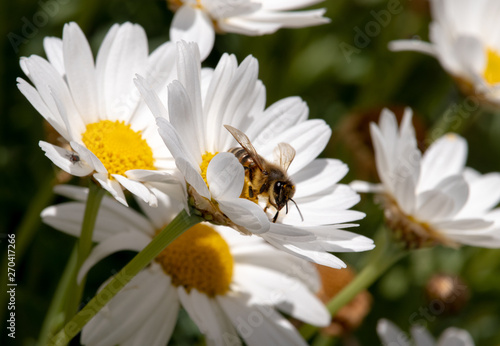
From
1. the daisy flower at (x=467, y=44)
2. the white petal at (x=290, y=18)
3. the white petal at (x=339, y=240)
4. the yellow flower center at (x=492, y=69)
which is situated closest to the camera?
the white petal at (x=339, y=240)

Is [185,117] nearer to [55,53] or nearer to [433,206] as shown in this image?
[55,53]

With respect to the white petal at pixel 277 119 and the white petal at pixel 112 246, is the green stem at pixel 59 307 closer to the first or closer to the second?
the white petal at pixel 112 246

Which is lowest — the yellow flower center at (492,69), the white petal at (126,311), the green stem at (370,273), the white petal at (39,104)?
the green stem at (370,273)

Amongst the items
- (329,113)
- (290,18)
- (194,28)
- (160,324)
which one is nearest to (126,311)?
(160,324)

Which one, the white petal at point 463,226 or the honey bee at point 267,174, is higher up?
the honey bee at point 267,174

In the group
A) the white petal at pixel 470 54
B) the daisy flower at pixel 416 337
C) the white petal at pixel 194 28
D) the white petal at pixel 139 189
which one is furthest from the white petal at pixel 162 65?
the white petal at pixel 470 54

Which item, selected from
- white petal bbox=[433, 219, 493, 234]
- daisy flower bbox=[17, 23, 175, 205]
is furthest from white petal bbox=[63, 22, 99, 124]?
white petal bbox=[433, 219, 493, 234]
